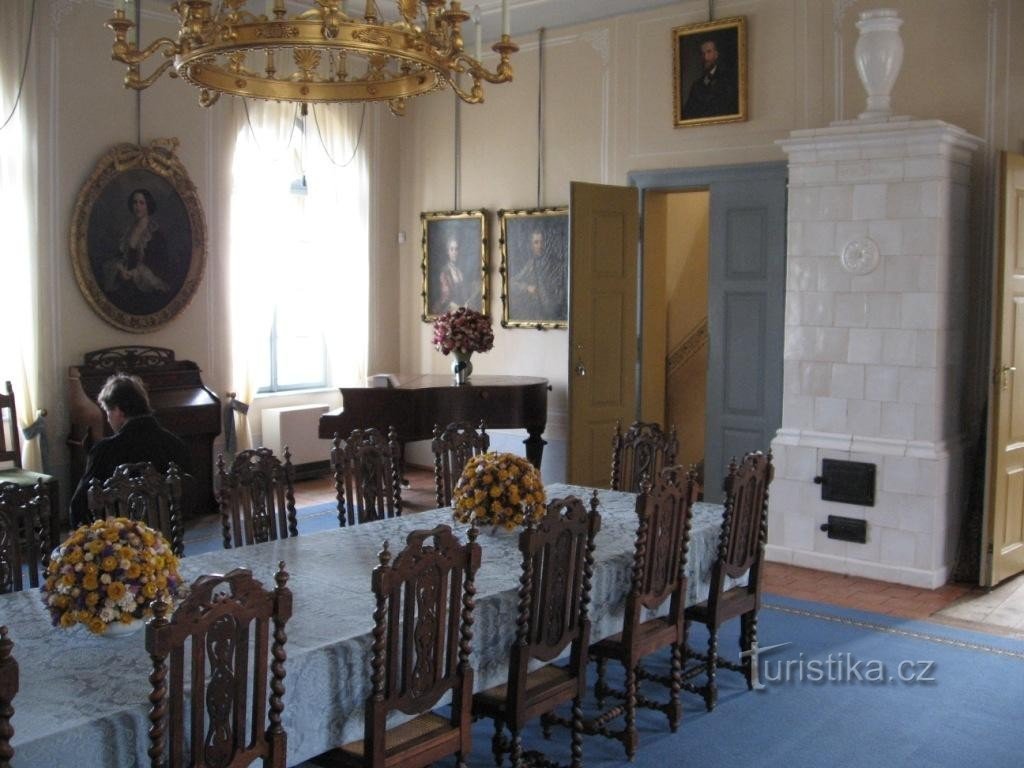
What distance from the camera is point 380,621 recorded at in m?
2.67

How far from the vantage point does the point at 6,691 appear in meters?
1.95

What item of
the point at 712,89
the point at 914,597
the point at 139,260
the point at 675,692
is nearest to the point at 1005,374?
the point at 914,597

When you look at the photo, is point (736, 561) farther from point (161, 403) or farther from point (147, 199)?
point (147, 199)

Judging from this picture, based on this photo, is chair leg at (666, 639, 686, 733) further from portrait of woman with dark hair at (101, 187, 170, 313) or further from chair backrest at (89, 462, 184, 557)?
portrait of woman with dark hair at (101, 187, 170, 313)

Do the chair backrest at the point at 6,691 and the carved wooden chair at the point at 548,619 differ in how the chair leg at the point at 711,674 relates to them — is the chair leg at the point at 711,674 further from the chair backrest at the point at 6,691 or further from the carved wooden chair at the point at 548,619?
the chair backrest at the point at 6,691

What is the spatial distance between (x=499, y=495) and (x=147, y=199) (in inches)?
185

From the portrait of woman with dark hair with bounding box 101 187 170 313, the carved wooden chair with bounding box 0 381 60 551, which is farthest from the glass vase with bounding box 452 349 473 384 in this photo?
the carved wooden chair with bounding box 0 381 60 551

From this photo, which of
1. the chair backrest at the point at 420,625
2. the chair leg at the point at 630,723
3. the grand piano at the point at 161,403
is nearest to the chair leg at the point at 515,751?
the chair backrest at the point at 420,625

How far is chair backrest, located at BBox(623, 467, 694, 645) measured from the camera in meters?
3.65

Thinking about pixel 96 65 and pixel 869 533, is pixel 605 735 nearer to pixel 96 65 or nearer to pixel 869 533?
pixel 869 533

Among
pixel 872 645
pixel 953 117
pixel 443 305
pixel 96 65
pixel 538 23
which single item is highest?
pixel 538 23

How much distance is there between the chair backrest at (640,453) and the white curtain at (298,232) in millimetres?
4041

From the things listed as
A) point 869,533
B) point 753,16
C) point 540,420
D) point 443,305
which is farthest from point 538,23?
point 869,533

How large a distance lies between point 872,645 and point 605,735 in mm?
1797
